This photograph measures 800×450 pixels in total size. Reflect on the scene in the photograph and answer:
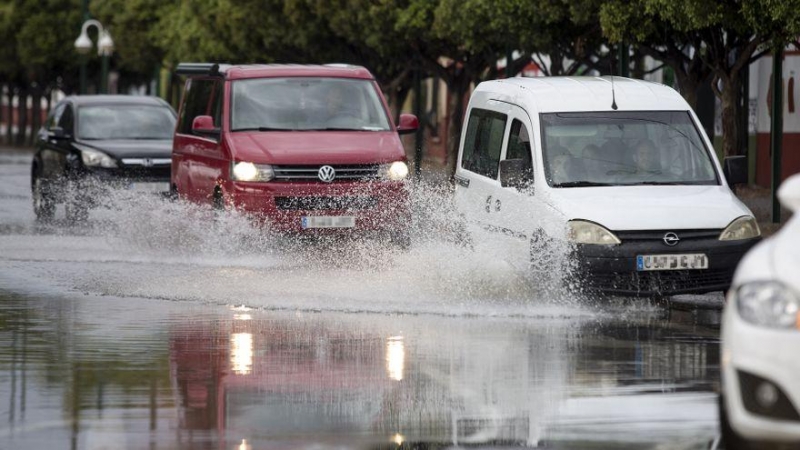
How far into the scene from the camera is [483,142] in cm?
1655

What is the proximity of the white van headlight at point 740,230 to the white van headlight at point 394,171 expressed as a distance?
563 centimetres

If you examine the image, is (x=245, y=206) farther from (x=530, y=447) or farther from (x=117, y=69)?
(x=117, y=69)

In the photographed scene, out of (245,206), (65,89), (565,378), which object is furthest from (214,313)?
(65,89)

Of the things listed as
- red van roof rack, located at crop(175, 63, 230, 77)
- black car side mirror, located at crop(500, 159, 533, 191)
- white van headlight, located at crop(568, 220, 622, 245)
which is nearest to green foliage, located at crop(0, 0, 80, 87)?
red van roof rack, located at crop(175, 63, 230, 77)

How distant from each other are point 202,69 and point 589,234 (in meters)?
8.48

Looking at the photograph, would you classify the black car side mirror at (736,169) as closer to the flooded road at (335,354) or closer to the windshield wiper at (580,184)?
the windshield wiper at (580,184)

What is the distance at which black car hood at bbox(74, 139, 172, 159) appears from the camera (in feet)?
81.4

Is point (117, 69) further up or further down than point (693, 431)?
further up

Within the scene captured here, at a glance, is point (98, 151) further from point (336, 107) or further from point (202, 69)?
point (336, 107)

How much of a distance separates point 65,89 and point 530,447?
70.5 m

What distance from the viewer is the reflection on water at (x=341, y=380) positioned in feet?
27.7

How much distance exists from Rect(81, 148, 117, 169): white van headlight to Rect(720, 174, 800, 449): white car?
58.9ft

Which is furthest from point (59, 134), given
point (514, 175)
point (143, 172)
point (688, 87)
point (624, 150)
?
point (624, 150)

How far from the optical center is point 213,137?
1998 centimetres
